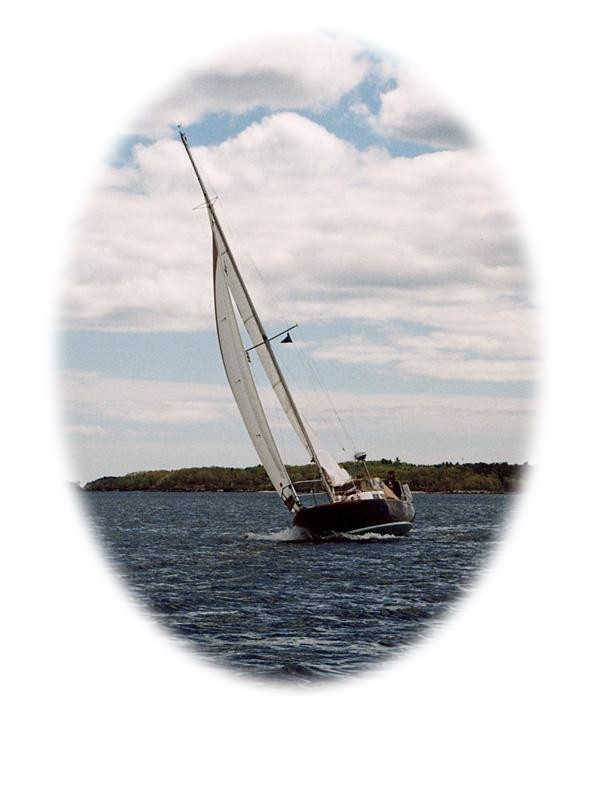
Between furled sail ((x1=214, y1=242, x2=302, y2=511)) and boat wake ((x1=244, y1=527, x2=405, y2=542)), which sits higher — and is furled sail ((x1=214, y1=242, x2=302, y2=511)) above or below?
above

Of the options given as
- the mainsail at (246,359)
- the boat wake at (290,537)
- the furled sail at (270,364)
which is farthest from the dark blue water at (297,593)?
the mainsail at (246,359)

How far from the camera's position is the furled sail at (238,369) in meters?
40.0

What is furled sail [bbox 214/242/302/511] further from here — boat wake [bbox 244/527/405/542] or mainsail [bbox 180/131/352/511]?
boat wake [bbox 244/527/405/542]

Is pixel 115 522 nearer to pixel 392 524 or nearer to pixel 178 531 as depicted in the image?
pixel 178 531

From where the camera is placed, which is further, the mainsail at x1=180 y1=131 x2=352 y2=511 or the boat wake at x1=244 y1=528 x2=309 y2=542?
the boat wake at x1=244 y1=528 x2=309 y2=542

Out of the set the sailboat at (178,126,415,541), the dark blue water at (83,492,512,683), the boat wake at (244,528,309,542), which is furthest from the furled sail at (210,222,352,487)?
the dark blue water at (83,492,512,683)

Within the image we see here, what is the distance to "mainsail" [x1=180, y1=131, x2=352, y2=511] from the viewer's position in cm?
4003

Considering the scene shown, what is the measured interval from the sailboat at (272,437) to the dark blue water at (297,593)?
1.05 meters

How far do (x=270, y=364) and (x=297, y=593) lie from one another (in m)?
14.8

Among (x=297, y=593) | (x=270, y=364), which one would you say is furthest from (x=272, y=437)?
(x=297, y=593)

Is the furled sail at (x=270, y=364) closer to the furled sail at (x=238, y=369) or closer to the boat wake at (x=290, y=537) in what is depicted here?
the furled sail at (x=238, y=369)

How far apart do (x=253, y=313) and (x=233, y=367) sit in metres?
2.27

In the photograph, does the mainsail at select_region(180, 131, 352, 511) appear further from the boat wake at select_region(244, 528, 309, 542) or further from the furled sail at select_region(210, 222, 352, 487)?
the boat wake at select_region(244, 528, 309, 542)

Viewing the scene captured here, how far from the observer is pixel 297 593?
27.8m
